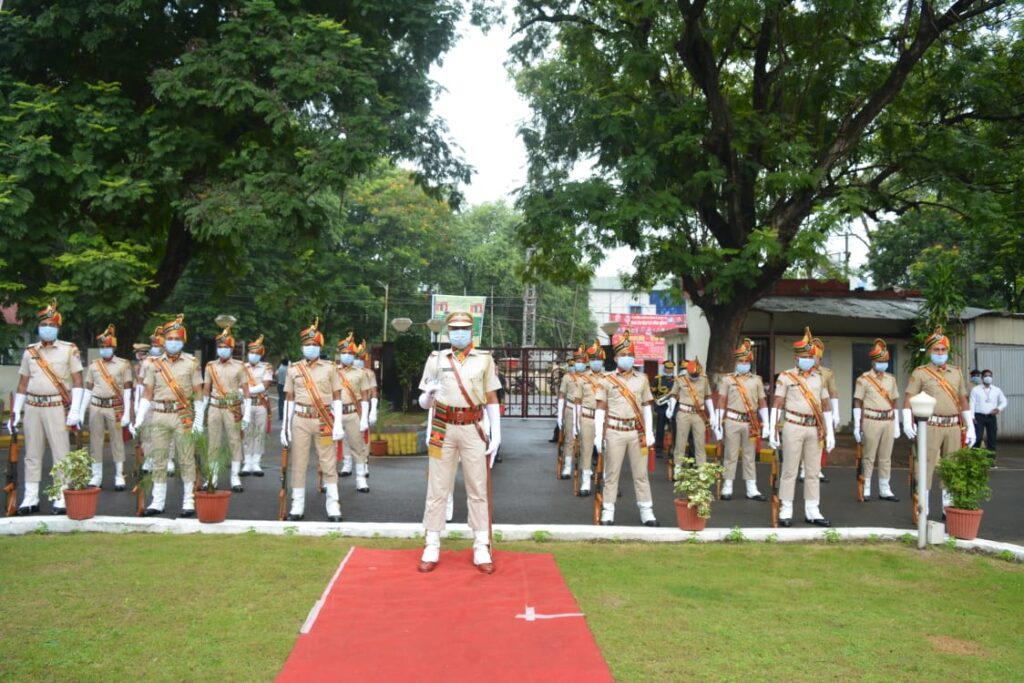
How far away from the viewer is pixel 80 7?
51.9 ft

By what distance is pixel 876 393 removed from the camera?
12.9 metres

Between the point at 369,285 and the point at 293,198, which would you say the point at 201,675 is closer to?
the point at 293,198

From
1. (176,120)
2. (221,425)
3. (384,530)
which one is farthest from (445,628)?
(176,120)

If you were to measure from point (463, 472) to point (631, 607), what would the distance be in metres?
2.15

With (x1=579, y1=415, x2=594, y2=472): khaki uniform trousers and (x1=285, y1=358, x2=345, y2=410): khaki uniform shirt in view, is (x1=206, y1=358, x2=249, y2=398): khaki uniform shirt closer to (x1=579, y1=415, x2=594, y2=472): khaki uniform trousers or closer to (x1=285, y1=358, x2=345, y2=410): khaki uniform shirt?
(x1=285, y1=358, x2=345, y2=410): khaki uniform shirt

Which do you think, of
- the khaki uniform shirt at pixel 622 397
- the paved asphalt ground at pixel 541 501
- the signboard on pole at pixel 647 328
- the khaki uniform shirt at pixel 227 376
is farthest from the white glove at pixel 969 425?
the signboard on pole at pixel 647 328

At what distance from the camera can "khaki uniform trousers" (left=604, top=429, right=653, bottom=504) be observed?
10367 mm

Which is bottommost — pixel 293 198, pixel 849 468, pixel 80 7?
pixel 849 468

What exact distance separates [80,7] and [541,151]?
9.07 metres

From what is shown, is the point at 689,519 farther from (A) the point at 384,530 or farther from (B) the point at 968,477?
(A) the point at 384,530

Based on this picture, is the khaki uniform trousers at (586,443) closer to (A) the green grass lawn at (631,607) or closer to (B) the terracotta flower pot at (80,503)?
(A) the green grass lawn at (631,607)

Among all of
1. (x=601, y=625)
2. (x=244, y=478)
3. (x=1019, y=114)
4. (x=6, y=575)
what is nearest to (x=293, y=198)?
(x=244, y=478)

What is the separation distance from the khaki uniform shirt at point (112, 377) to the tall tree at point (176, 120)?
335 centimetres

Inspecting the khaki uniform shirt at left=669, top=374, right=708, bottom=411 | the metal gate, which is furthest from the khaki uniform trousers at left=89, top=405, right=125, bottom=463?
the metal gate
